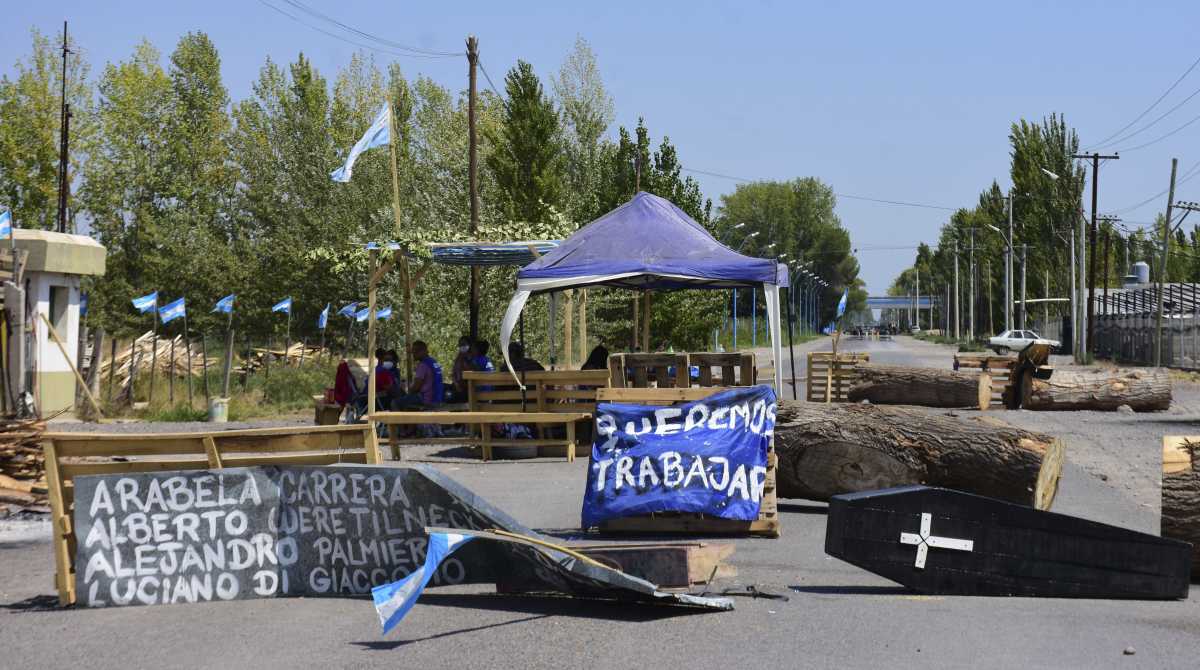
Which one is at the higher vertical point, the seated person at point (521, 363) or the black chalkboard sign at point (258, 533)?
the seated person at point (521, 363)

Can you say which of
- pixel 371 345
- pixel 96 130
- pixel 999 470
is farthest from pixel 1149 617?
pixel 96 130

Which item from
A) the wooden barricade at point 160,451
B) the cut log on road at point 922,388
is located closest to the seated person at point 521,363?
the cut log on road at point 922,388

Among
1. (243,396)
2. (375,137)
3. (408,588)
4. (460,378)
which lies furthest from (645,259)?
(243,396)

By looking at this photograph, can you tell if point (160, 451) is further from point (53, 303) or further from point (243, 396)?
point (243, 396)

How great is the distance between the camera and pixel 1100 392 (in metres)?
26.9

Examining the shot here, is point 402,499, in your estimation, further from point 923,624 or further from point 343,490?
point 923,624

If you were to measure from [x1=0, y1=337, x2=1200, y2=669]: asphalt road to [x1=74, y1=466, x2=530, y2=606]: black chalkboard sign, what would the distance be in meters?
0.16

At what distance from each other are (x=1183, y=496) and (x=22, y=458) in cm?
1093

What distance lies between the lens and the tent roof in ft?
53.4

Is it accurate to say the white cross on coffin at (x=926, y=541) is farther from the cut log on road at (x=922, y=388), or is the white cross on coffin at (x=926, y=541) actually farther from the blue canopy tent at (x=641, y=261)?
the cut log on road at (x=922, y=388)

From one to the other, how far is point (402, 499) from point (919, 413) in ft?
17.7

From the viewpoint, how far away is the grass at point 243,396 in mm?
25688

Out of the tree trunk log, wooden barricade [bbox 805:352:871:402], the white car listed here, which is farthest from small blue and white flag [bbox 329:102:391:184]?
the white car

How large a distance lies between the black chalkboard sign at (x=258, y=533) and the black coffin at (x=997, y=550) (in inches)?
89.8
